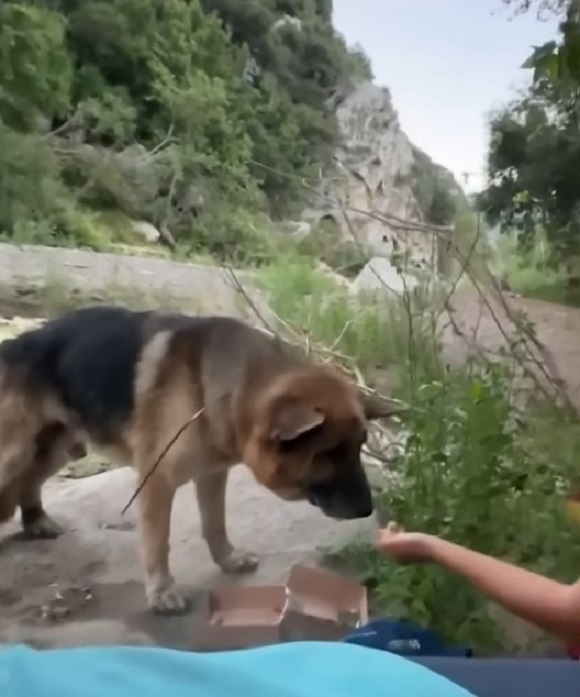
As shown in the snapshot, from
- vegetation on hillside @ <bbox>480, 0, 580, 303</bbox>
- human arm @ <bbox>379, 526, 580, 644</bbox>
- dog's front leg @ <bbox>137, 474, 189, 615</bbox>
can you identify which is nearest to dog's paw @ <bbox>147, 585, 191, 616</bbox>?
dog's front leg @ <bbox>137, 474, 189, 615</bbox>

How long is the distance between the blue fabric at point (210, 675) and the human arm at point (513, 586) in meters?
0.21

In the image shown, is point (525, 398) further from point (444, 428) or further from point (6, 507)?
point (6, 507)

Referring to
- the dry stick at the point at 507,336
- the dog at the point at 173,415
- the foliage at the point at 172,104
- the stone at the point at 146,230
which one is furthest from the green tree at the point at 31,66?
the dry stick at the point at 507,336

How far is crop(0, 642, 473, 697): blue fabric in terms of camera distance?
40.6 inches

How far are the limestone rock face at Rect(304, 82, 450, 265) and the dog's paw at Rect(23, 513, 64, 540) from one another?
1.80 ft

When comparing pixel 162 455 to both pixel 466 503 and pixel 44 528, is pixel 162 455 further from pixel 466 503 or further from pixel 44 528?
pixel 466 503

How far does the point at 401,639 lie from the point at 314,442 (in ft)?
0.91

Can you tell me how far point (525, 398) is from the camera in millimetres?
1694

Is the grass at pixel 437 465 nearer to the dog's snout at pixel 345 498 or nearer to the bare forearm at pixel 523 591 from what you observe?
the dog's snout at pixel 345 498

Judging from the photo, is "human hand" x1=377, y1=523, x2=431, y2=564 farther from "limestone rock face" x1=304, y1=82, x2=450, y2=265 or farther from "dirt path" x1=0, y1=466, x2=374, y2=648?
"limestone rock face" x1=304, y1=82, x2=450, y2=265

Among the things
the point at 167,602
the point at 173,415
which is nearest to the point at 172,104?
the point at 173,415

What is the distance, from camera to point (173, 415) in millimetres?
1541

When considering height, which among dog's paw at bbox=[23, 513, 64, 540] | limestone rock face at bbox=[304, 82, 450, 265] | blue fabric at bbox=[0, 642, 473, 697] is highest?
limestone rock face at bbox=[304, 82, 450, 265]

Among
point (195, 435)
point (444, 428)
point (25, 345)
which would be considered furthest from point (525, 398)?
point (25, 345)
